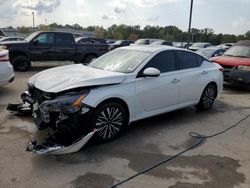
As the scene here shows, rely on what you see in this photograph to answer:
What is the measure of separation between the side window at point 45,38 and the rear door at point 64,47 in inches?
9.4

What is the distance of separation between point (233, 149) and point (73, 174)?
2.68 m

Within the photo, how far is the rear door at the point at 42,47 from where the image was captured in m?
12.6

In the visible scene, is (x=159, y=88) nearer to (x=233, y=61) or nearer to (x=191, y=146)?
(x=191, y=146)

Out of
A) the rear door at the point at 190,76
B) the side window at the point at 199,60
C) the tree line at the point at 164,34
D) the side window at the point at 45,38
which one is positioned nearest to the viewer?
the rear door at the point at 190,76

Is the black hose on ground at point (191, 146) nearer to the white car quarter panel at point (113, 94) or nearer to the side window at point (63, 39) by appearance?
the white car quarter panel at point (113, 94)

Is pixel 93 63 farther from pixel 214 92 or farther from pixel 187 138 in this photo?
pixel 214 92

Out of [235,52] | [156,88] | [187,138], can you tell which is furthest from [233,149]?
[235,52]

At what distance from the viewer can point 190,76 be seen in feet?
20.1

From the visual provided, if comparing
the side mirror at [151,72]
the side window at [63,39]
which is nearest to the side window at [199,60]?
the side mirror at [151,72]

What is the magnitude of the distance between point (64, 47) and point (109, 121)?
31.2ft

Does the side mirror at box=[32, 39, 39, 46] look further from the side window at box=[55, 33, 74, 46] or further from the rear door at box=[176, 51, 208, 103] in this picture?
the rear door at box=[176, 51, 208, 103]

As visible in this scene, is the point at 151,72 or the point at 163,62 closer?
the point at 151,72

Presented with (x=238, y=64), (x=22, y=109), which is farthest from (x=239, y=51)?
(x=22, y=109)

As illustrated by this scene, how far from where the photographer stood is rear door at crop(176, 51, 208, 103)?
6027mm
